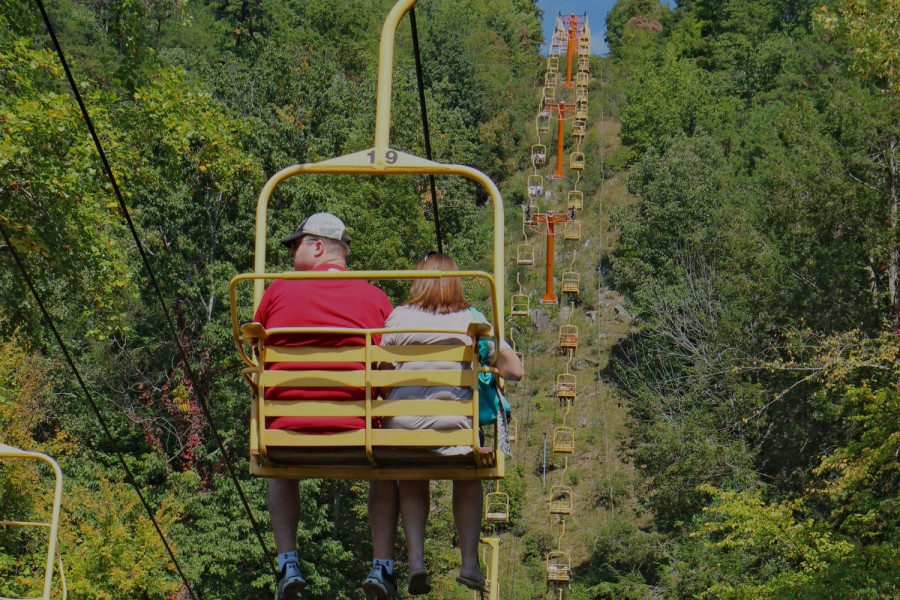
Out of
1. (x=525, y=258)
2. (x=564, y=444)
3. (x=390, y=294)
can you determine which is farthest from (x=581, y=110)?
(x=390, y=294)

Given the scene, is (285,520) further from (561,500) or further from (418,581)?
(561,500)

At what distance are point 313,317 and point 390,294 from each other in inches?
974

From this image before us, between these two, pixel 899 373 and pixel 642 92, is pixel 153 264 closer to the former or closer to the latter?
pixel 899 373

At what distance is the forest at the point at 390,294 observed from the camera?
1855 centimetres

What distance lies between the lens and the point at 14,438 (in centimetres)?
2658

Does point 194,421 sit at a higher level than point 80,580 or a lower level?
higher

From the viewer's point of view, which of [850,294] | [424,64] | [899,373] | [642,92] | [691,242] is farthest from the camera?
[424,64]

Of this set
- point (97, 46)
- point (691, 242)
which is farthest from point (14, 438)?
point (97, 46)

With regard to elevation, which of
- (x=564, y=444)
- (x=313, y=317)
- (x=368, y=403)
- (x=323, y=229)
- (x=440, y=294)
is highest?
(x=323, y=229)

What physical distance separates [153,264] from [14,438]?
19.9ft

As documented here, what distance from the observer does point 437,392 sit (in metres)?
6.21

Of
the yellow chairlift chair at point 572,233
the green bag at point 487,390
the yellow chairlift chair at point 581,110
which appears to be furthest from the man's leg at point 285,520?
the yellow chairlift chair at point 581,110

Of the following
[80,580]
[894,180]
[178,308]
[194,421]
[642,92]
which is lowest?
[80,580]

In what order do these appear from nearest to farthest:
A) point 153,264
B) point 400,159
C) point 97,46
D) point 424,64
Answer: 1. point 400,159
2. point 153,264
3. point 97,46
4. point 424,64
